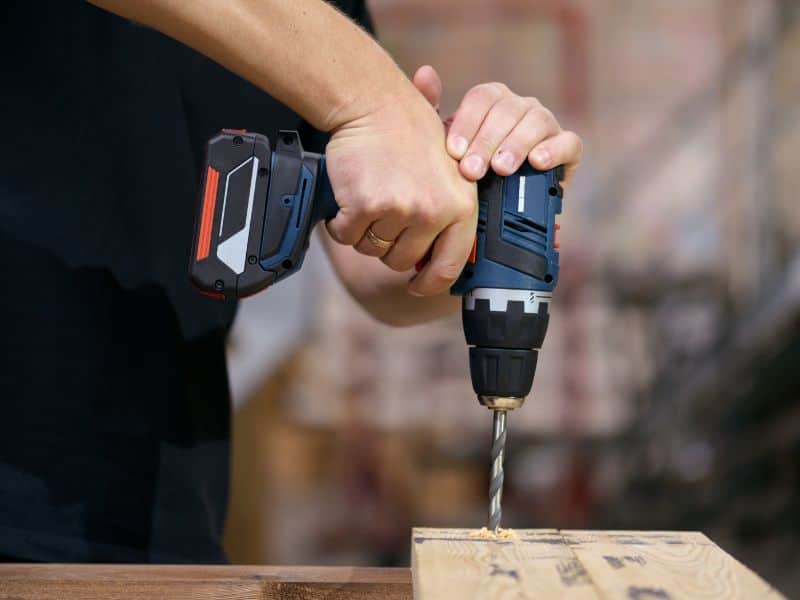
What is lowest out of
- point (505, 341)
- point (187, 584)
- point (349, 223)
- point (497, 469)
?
point (187, 584)

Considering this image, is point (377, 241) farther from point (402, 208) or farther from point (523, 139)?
point (523, 139)

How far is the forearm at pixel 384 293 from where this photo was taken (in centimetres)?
128

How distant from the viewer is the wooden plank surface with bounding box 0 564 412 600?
866 millimetres

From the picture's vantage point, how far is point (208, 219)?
37.6 inches

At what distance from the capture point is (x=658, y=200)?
621 cm

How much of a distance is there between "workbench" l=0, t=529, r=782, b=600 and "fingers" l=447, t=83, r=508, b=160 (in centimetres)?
36

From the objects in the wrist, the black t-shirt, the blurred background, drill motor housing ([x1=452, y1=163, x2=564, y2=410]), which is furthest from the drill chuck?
the blurred background

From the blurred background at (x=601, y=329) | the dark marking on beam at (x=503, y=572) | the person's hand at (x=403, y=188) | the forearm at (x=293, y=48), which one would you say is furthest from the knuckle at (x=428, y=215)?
the blurred background at (x=601, y=329)

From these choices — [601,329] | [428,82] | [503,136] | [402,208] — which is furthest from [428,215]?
[601,329]

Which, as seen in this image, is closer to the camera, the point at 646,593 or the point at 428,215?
the point at 646,593

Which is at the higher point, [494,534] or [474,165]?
[474,165]

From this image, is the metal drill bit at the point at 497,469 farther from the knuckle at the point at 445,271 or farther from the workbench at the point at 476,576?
the knuckle at the point at 445,271

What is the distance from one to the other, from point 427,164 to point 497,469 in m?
0.31

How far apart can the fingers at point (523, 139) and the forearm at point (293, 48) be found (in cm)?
13
